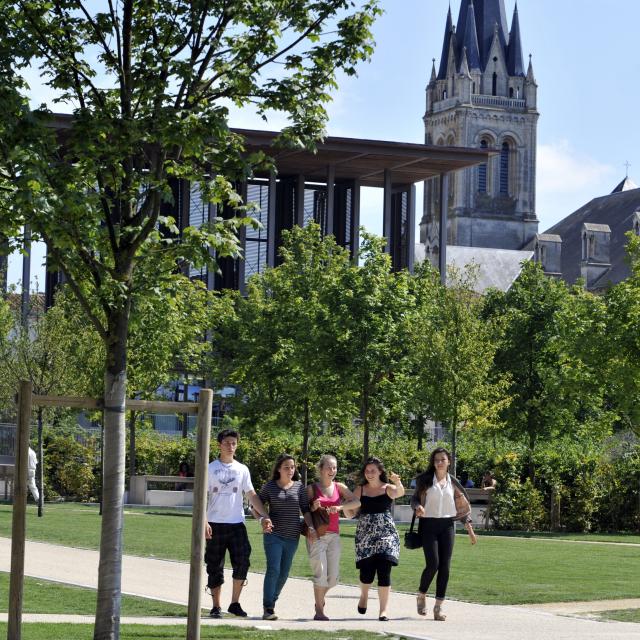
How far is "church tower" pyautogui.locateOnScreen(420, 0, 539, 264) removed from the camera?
138875 millimetres

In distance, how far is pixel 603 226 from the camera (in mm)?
116750

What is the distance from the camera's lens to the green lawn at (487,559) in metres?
16.7

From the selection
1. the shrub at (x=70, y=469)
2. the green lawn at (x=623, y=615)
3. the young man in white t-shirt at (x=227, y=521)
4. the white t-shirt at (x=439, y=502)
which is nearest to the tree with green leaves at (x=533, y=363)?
the shrub at (x=70, y=469)

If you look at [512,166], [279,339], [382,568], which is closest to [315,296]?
[279,339]

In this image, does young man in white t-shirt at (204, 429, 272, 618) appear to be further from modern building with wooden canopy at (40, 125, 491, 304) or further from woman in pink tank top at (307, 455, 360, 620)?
modern building with wooden canopy at (40, 125, 491, 304)

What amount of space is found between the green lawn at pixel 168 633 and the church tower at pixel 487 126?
126211 mm

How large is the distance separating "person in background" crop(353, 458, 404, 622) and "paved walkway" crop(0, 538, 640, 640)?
0.46 metres

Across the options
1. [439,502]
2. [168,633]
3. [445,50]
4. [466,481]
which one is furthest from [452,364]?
[445,50]

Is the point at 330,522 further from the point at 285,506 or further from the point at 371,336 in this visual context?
the point at 371,336

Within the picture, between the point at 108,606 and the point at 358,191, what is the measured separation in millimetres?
56195

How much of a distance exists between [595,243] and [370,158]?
58.3 meters

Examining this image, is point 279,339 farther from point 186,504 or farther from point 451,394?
point 451,394

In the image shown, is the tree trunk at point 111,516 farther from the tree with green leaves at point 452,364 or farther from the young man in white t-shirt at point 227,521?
the tree with green leaves at point 452,364

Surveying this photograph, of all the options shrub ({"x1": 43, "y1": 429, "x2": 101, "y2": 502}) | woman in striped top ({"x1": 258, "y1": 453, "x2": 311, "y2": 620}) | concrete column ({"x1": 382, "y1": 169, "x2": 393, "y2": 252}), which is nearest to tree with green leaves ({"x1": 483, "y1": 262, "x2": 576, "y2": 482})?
concrete column ({"x1": 382, "y1": 169, "x2": 393, "y2": 252})
